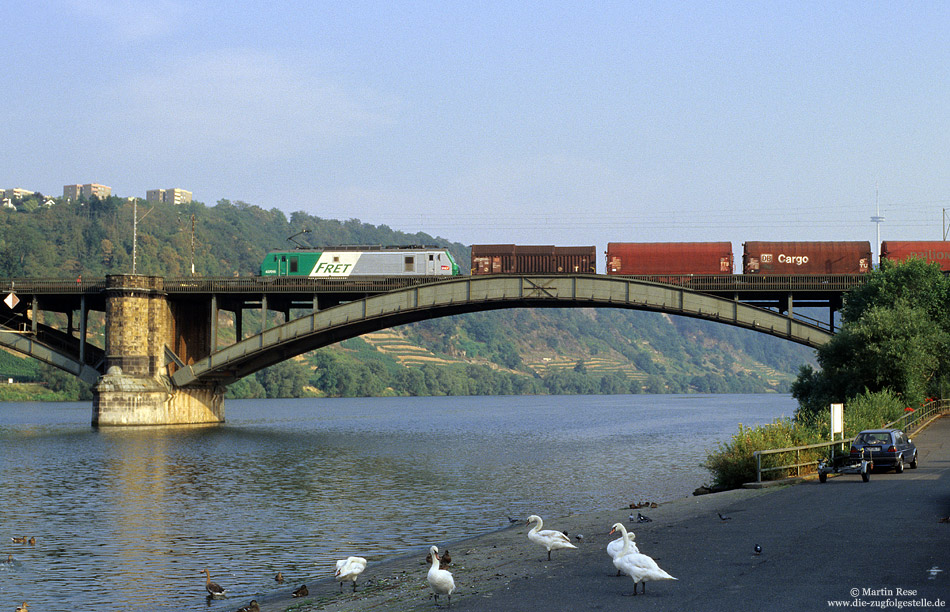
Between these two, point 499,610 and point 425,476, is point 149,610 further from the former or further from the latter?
point 425,476

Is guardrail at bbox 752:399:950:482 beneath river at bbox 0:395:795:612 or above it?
above

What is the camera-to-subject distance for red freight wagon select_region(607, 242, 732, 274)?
7169 centimetres

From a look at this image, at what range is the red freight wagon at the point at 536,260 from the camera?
74375 millimetres

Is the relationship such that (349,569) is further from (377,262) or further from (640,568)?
(377,262)

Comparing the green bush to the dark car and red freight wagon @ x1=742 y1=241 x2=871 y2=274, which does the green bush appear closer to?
the dark car

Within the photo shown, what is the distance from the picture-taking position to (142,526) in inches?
1161

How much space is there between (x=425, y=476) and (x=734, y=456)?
1687 cm

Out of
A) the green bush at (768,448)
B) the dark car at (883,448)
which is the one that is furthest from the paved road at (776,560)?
the green bush at (768,448)

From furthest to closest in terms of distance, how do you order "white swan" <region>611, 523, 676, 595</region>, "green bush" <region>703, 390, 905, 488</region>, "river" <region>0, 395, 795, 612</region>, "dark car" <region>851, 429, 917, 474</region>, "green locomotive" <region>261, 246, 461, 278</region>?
"green locomotive" <region>261, 246, 461, 278</region> → "green bush" <region>703, 390, 905, 488</region> → "dark car" <region>851, 429, 917, 474</region> → "river" <region>0, 395, 795, 612</region> → "white swan" <region>611, 523, 676, 595</region>

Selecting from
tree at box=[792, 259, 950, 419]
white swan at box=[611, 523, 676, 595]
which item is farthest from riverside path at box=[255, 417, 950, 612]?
tree at box=[792, 259, 950, 419]

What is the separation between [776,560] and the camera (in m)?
16.9

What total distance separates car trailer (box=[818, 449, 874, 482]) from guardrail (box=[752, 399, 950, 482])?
601 millimetres

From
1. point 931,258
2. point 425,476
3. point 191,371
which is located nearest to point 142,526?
point 425,476

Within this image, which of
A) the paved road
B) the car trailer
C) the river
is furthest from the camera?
the car trailer
